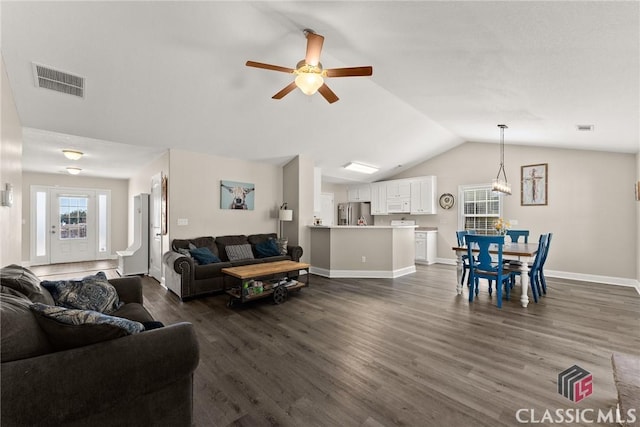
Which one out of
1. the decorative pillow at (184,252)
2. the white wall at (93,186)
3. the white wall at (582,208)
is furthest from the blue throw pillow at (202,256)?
the white wall at (582,208)

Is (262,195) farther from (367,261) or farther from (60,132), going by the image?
(60,132)

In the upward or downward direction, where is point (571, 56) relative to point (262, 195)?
upward

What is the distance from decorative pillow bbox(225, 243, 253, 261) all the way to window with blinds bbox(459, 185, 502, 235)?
17.9ft

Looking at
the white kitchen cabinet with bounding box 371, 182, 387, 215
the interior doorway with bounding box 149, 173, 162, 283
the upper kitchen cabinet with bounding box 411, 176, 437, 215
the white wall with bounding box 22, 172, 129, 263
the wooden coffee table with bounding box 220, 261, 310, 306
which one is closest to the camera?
the wooden coffee table with bounding box 220, 261, 310, 306

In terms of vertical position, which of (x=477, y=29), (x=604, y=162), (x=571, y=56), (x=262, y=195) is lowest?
(x=262, y=195)

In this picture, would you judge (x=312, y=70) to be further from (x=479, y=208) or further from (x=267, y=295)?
(x=479, y=208)

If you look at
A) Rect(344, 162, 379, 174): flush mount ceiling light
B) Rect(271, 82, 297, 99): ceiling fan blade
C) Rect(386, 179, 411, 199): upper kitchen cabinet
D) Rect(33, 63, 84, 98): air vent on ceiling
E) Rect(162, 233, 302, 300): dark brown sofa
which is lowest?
Rect(162, 233, 302, 300): dark brown sofa

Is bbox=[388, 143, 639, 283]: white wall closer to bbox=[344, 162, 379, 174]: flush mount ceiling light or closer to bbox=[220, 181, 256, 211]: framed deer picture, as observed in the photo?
bbox=[344, 162, 379, 174]: flush mount ceiling light

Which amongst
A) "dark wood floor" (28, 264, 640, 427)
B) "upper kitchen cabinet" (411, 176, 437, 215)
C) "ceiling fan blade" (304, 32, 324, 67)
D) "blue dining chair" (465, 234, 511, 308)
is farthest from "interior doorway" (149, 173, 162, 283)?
"upper kitchen cabinet" (411, 176, 437, 215)

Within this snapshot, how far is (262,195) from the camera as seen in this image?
6.19 metres

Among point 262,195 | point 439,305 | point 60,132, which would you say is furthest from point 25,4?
point 439,305

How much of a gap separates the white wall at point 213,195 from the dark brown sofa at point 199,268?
306 mm

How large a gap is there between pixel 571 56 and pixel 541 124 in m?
2.38

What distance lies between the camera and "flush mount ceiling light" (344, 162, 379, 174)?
7146 mm
